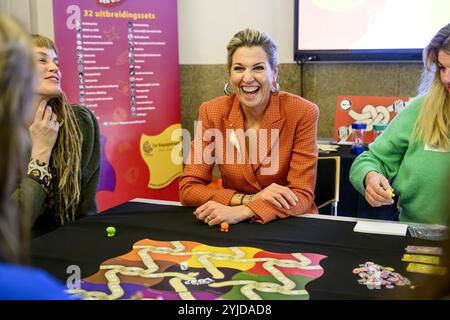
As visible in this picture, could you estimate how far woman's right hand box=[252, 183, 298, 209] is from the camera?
1.88m

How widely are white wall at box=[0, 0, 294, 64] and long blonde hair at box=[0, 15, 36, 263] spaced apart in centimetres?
365

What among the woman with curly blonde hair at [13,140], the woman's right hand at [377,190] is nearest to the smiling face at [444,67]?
the woman's right hand at [377,190]

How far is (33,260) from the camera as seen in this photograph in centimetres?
150

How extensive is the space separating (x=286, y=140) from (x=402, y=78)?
7.17 ft

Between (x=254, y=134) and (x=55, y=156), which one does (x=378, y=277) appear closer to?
(x=254, y=134)

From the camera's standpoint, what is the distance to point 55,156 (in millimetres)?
2021

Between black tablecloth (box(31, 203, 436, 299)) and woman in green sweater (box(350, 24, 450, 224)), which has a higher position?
woman in green sweater (box(350, 24, 450, 224))

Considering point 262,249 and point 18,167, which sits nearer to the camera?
point 18,167

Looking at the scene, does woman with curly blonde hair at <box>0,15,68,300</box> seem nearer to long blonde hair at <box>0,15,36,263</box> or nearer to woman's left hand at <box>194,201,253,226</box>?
long blonde hair at <box>0,15,36,263</box>

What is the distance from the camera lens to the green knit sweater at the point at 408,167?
1989mm

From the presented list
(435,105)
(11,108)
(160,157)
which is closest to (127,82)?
(160,157)

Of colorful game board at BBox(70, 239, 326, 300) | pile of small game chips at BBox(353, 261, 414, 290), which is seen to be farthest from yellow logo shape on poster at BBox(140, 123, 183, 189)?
pile of small game chips at BBox(353, 261, 414, 290)

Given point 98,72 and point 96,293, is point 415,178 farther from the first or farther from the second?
point 98,72

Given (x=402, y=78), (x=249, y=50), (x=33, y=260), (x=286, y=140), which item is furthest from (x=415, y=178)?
(x=402, y=78)
